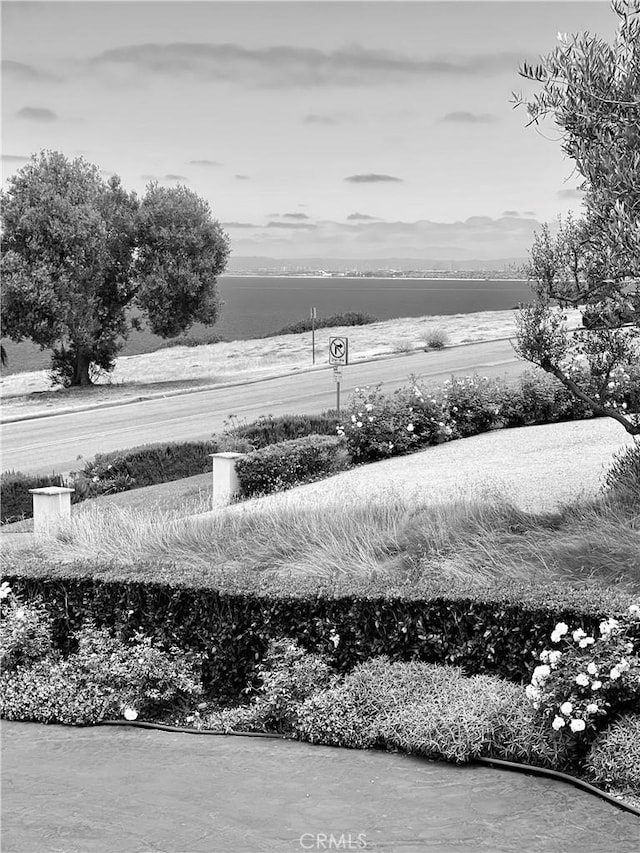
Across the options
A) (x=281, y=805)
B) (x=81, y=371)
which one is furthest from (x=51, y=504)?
(x=81, y=371)

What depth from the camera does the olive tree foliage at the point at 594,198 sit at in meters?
7.23

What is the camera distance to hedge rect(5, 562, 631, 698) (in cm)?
613

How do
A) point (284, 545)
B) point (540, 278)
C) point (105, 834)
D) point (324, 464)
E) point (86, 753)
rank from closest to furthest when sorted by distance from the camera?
point (105, 834) → point (86, 753) → point (284, 545) → point (540, 278) → point (324, 464)

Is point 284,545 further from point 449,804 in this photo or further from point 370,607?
point 449,804

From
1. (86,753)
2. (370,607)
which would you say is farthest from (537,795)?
(86,753)

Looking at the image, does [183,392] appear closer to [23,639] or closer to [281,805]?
[23,639]

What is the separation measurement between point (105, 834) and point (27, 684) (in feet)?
7.90

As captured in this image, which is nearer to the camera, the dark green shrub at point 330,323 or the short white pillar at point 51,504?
the short white pillar at point 51,504

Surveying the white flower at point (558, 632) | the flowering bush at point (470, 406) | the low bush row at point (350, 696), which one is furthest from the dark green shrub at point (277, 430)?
the white flower at point (558, 632)

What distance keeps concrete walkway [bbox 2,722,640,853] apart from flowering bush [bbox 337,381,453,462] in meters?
10.0

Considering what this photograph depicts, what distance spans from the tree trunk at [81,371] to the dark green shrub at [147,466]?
52.9 ft

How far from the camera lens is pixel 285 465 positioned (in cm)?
1442

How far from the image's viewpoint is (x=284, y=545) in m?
8.18

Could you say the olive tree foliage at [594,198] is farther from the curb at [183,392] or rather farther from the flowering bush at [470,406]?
the curb at [183,392]
